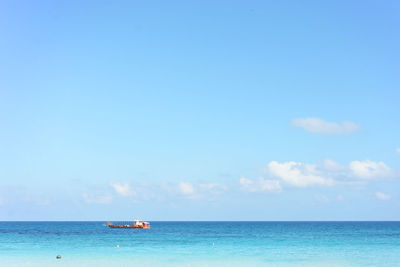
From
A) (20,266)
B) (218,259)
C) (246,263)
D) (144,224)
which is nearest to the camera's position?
(20,266)

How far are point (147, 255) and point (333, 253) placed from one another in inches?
782

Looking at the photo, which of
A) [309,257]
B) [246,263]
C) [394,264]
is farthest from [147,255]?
[394,264]

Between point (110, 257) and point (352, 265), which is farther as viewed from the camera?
point (110, 257)

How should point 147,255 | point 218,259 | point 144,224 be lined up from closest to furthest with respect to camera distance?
point 218,259 < point 147,255 < point 144,224

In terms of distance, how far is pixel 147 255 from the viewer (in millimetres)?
47438

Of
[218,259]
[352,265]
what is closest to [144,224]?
[218,259]

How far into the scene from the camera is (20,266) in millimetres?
37969

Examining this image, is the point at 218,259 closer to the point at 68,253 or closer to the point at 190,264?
the point at 190,264

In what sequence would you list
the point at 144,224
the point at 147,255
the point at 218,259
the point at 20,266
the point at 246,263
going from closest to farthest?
1. the point at 20,266
2. the point at 246,263
3. the point at 218,259
4. the point at 147,255
5. the point at 144,224

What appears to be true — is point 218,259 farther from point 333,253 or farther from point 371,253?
point 371,253

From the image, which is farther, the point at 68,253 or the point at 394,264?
the point at 68,253

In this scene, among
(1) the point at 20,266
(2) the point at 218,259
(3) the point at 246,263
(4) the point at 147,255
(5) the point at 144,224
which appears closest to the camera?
(1) the point at 20,266

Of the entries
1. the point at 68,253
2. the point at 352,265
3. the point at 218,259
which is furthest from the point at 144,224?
the point at 352,265

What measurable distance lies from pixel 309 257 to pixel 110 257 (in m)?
19.7
